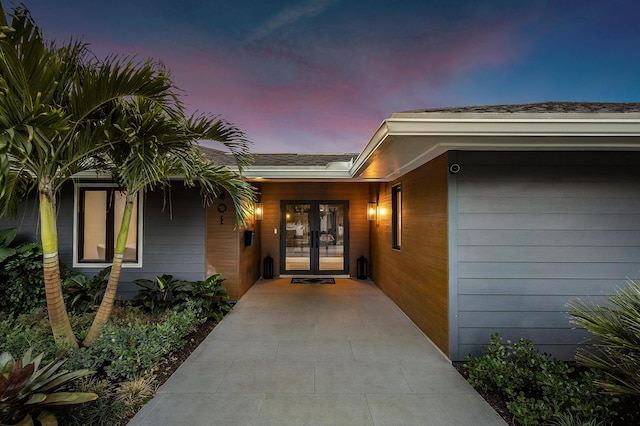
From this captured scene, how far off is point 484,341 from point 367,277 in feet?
15.5

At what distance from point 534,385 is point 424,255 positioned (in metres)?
1.69

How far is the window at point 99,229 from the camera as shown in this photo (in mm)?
5055

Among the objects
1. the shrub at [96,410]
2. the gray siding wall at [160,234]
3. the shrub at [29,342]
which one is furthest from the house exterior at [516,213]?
the shrub at [29,342]

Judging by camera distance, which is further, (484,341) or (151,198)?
(151,198)

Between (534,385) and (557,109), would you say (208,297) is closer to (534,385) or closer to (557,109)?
(534,385)

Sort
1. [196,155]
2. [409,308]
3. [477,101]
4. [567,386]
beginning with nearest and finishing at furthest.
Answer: [567,386] < [196,155] < [409,308] < [477,101]

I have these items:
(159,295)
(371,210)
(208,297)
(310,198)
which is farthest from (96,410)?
(310,198)

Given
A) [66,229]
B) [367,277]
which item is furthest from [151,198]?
[367,277]

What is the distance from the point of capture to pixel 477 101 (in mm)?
8695

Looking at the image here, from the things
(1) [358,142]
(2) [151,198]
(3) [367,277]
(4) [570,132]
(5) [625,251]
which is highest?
(1) [358,142]

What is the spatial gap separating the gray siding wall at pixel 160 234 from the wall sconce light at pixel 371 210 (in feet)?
12.9

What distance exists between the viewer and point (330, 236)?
310 inches

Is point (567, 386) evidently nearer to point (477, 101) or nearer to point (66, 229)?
point (66, 229)

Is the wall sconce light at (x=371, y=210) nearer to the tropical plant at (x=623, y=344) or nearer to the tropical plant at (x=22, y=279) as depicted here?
the tropical plant at (x=623, y=344)
